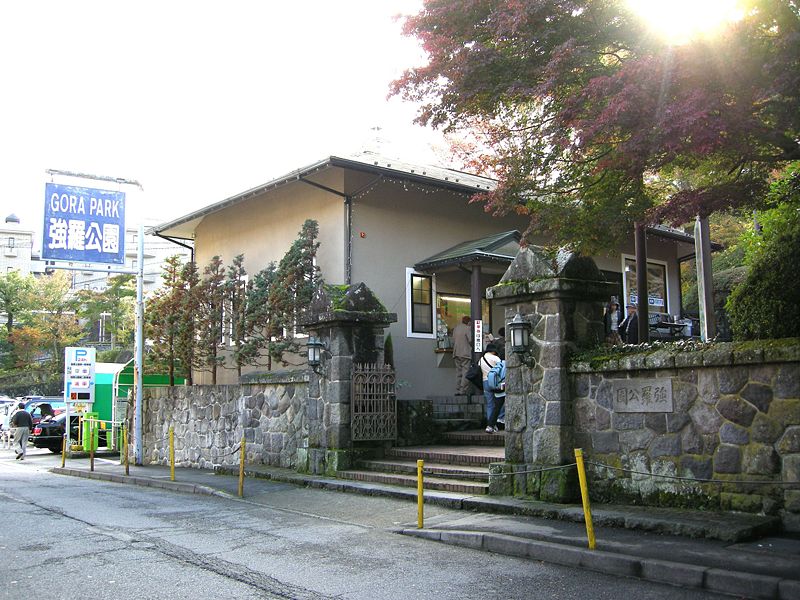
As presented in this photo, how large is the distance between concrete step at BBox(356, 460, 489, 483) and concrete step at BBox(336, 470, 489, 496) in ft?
0.32

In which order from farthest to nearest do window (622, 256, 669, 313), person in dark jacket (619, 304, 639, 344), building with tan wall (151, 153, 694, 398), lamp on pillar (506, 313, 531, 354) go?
window (622, 256, 669, 313)
building with tan wall (151, 153, 694, 398)
person in dark jacket (619, 304, 639, 344)
lamp on pillar (506, 313, 531, 354)

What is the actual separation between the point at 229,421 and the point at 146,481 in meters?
2.41

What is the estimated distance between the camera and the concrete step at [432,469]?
36.3 feet

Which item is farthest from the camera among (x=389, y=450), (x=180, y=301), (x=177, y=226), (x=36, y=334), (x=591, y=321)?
(x=36, y=334)

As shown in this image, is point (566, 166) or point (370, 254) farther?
point (370, 254)

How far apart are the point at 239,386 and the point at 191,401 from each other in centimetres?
273

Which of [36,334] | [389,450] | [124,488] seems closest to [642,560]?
[389,450]

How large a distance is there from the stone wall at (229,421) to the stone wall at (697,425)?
6.34m

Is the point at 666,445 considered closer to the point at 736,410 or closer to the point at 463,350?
the point at 736,410

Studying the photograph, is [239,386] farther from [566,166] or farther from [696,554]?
[696,554]

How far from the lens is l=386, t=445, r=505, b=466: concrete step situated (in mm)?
11773

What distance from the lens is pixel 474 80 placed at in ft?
29.2

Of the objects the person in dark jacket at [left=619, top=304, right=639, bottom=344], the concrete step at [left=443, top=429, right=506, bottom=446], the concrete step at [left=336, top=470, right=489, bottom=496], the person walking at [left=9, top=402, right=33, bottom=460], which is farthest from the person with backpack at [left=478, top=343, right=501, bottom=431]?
the person walking at [left=9, top=402, right=33, bottom=460]

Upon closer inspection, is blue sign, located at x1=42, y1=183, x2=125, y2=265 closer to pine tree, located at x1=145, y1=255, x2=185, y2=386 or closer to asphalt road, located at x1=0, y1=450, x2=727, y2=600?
pine tree, located at x1=145, y1=255, x2=185, y2=386
